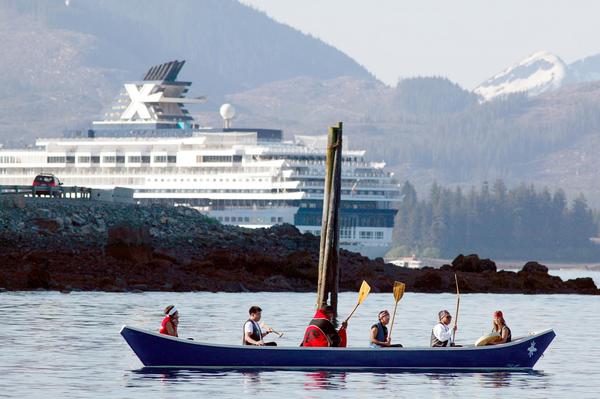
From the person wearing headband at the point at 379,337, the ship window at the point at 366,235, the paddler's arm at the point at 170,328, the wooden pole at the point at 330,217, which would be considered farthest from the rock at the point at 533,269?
the ship window at the point at 366,235

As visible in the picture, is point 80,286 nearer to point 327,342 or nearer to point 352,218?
point 327,342

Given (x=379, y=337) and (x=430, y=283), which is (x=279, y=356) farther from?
(x=430, y=283)

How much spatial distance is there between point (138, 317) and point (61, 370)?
17.2 meters

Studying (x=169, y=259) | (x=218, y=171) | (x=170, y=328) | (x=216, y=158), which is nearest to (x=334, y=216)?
(x=170, y=328)

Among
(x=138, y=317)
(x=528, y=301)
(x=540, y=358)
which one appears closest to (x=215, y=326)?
(x=138, y=317)

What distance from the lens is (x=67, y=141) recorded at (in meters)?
173

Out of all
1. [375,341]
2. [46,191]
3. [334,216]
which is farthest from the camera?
[46,191]

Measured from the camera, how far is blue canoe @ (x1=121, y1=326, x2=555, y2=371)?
40.4 metres

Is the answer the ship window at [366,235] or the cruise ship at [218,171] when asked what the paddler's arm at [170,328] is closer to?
the cruise ship at [218,171]

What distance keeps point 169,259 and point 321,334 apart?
128ft

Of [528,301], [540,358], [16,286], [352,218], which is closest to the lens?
[540,358]

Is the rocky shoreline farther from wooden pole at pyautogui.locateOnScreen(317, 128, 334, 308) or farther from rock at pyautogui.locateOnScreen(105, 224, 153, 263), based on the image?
wooden pole at pyautogui.locateOnScreen(317, 128, 334, 308)

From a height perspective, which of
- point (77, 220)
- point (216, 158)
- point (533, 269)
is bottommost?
point (533, 269)

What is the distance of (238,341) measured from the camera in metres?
50.1
